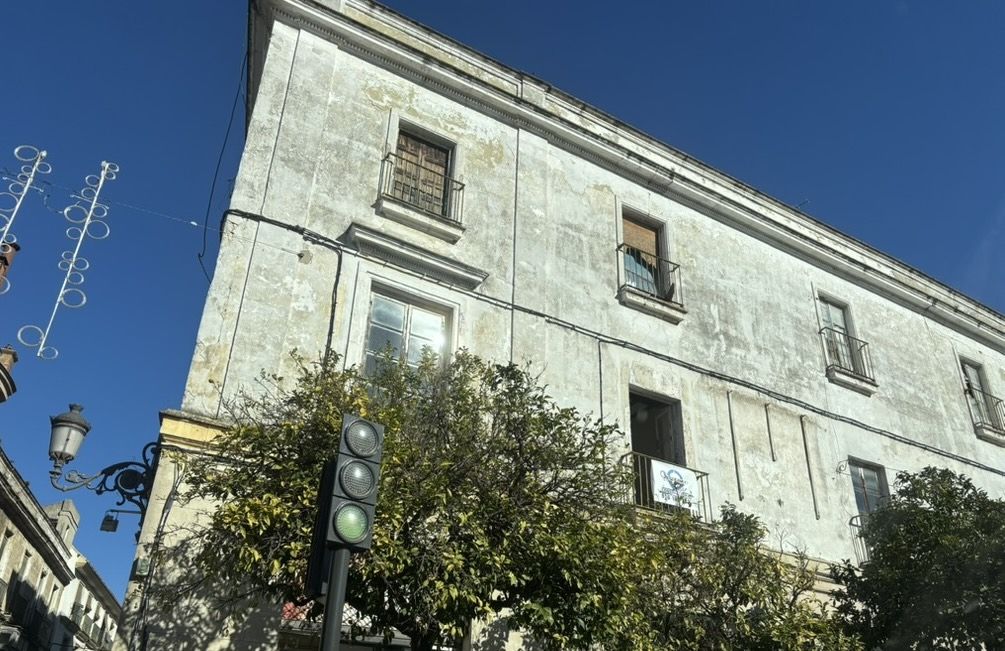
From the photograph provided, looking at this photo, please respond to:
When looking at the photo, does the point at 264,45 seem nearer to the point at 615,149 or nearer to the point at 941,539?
the point at 615,149

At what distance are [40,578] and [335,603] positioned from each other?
2410cm

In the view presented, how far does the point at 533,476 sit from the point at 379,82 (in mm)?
7360

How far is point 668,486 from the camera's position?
36.8ft

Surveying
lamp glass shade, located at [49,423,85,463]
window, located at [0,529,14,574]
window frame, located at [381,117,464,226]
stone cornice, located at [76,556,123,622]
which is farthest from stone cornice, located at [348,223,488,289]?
stone cornice, located at [76,556,123,622]

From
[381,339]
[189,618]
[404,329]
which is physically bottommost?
[189,618]

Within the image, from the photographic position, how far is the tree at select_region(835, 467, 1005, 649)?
9266mm

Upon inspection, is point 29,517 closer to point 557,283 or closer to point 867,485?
point 557,283

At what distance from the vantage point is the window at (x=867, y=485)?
13531 mm

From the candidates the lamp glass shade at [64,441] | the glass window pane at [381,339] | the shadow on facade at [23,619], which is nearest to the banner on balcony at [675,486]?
the glass window pane at [381,339]

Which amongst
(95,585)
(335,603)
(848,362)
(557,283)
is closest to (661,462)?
(557,283)

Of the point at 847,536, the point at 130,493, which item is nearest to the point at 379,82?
the point at 130,493

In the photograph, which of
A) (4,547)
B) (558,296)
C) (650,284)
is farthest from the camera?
(4,547)

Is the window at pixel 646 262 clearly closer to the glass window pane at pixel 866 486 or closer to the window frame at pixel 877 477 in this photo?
the window frame at pixel 877 477

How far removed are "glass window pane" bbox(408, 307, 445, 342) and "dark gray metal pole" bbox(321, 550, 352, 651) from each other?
6264 mm
